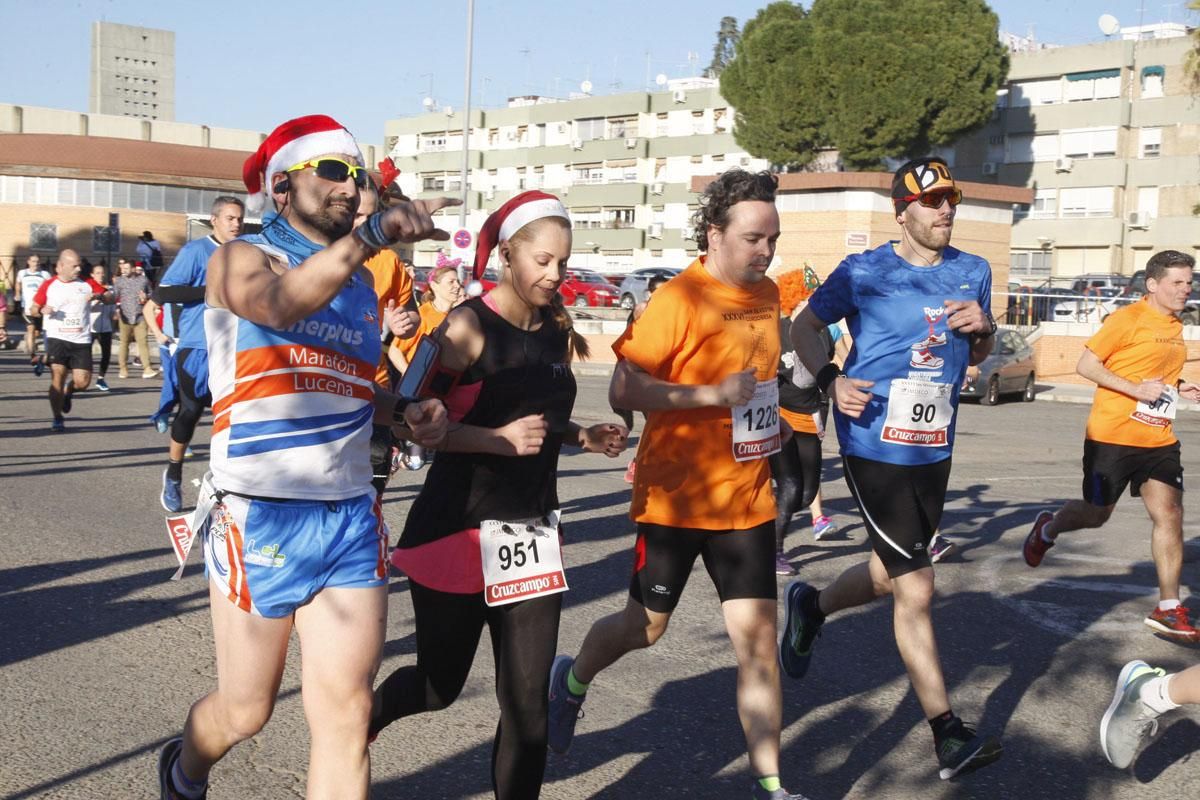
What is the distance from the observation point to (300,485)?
341 cm

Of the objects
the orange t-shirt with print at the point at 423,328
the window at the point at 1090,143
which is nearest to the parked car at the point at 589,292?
the window at the point at 1090,143

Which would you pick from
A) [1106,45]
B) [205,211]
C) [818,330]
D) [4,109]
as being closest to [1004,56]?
[1106,45]

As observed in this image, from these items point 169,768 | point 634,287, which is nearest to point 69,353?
point 169,768

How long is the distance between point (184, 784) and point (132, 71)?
127988mm

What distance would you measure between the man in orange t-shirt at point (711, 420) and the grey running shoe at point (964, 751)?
0.82 m

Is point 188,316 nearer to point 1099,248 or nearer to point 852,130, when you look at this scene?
point 852,130

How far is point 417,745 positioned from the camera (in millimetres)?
4961

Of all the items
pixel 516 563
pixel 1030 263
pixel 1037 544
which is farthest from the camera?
pixel 1030 263

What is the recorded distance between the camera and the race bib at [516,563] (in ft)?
12.7

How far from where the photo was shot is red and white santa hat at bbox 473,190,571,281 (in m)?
4.00

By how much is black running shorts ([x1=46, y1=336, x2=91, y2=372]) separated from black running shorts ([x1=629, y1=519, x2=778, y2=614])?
38.0 feet

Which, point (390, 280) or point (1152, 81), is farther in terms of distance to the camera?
point (1152, 81)

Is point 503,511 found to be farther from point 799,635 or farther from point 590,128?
point 590,128

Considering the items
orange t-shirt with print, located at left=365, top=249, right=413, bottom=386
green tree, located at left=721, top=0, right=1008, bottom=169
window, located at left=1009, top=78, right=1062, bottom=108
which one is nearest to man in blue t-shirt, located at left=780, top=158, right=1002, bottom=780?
orange t-shirt with print, located at left=365, top=249, right=413, bottom=386
